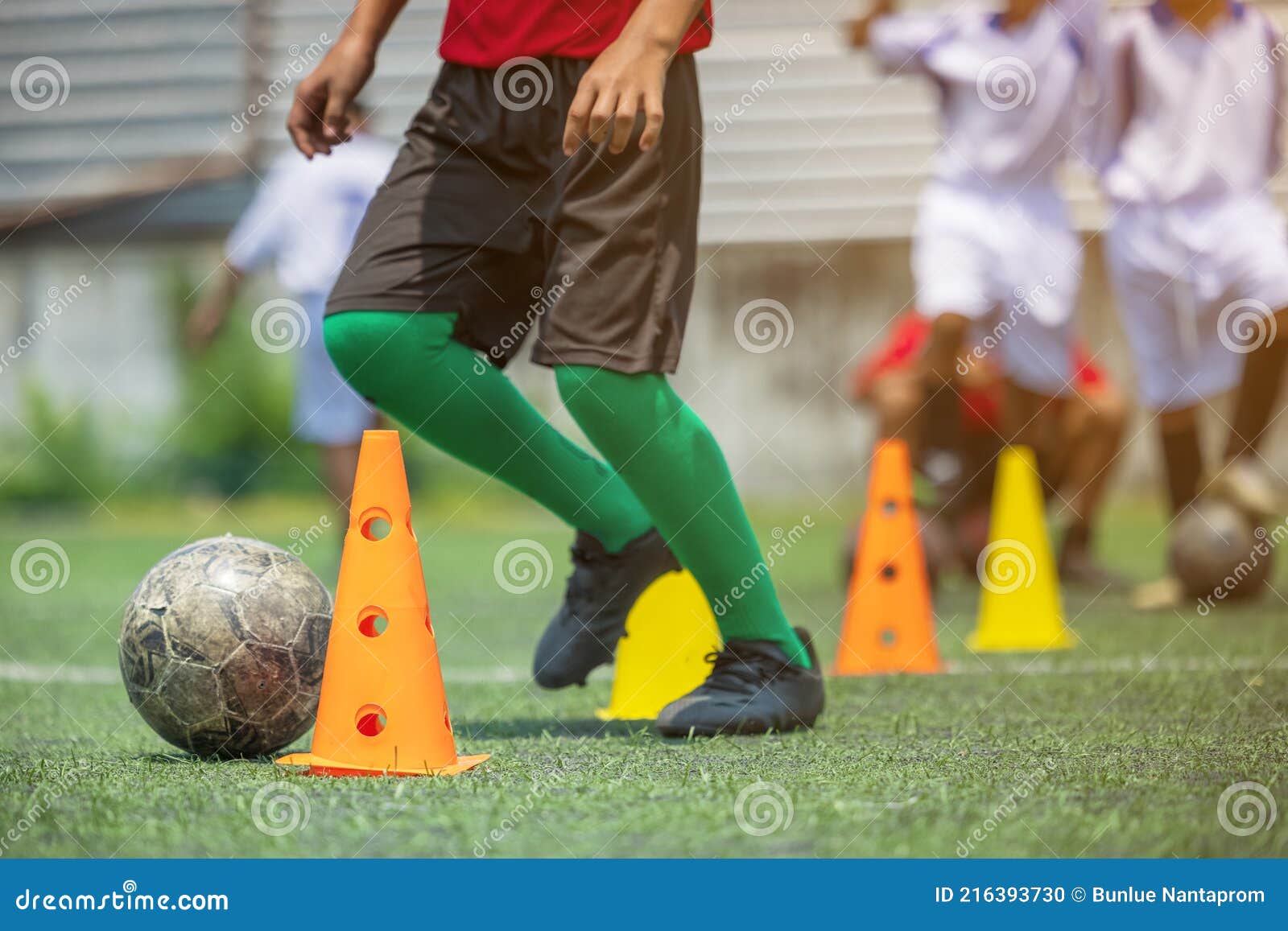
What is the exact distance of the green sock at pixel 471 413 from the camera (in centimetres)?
273

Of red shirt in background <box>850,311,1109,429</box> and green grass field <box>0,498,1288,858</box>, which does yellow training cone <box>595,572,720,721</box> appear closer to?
green grass field <box>0,498,1288,858</box>

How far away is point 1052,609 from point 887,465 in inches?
33.0

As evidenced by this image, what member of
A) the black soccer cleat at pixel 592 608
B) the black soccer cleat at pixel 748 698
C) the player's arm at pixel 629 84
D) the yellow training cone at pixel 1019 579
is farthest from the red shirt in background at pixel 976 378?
the player's arm at pixel 629 84

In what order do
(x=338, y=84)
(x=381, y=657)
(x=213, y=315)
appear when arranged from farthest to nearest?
(x=213, y=315), (x=338, y=84), (x=381, y=657)

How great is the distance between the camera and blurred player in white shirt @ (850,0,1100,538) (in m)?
6.04

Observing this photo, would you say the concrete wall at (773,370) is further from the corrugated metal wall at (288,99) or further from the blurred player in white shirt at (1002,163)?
the blurred player in white shirt at (1002,163)

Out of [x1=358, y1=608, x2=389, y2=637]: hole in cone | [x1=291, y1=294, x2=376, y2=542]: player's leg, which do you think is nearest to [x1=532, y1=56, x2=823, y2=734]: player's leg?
[x1=358, y1=608, x2=389, y2=637]: hole in cone

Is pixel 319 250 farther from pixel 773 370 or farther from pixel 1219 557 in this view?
pixel 773 370

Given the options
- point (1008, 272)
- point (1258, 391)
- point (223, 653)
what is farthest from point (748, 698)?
point (1258, 391)

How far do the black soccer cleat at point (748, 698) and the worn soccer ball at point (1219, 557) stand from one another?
315 cm

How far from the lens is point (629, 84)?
2424mm

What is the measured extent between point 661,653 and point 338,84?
55.1 inches
